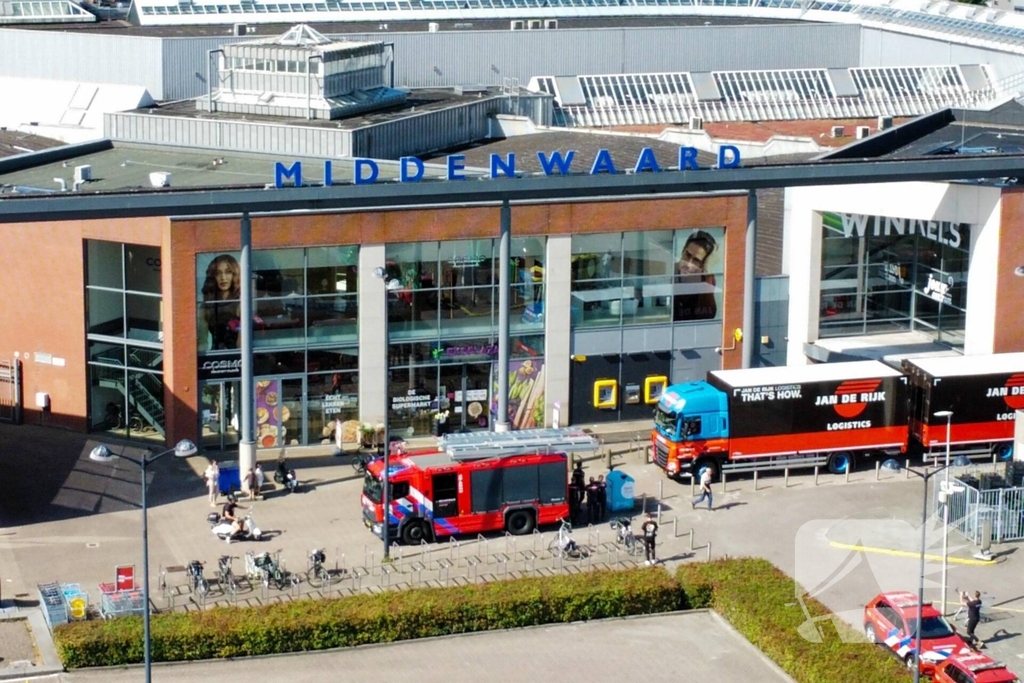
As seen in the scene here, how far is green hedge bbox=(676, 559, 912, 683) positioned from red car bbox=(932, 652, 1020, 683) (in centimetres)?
88

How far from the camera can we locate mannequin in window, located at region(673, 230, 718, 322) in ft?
207

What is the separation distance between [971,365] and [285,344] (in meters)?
21.7

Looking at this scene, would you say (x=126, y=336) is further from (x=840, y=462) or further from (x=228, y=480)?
(x=840, y=462)

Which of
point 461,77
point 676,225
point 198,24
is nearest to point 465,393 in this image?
point 676,225

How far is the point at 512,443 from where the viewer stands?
51375mm

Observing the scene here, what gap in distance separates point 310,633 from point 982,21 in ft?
269

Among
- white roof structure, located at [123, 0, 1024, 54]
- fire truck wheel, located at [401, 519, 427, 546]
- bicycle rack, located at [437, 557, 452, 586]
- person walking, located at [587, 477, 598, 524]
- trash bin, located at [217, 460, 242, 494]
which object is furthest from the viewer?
white roof structure, located at [123, 0, 1024, 54]

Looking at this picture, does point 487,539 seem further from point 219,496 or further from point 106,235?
point 106,235

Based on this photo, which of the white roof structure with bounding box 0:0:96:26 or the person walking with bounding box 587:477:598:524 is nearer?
the person walking with bounding box 587:477:598:524

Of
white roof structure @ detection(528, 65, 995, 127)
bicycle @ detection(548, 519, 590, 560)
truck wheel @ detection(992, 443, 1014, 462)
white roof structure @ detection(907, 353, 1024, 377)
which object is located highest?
white roof structure @ detection(528, 65, 995, 127)

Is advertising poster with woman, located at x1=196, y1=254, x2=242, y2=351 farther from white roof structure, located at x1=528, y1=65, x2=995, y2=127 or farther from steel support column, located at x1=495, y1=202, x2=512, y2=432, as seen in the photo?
white roof structure, located at x1=528, y1=65, x2=995, y2=127

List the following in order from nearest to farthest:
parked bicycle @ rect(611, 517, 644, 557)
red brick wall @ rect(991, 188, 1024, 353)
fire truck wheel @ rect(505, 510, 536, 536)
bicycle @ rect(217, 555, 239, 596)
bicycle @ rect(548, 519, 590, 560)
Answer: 1. bicycle @ rect(217, 555, 239, 596)
2. bicycle @ rect(548, 519, 590, 560)
3. parked bicycle @ rect(611, 517, 644, 557)
4. fire truck wheel @ rect(505, 510, 536, 536)
5. red brick wall @ rect(991, 188, 1024, 353)

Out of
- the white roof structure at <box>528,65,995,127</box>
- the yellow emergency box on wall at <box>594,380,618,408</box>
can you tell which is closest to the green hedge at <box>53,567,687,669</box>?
the yellow emergency box on wall at <box>594,380,618,408</box>

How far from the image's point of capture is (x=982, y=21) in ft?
372
